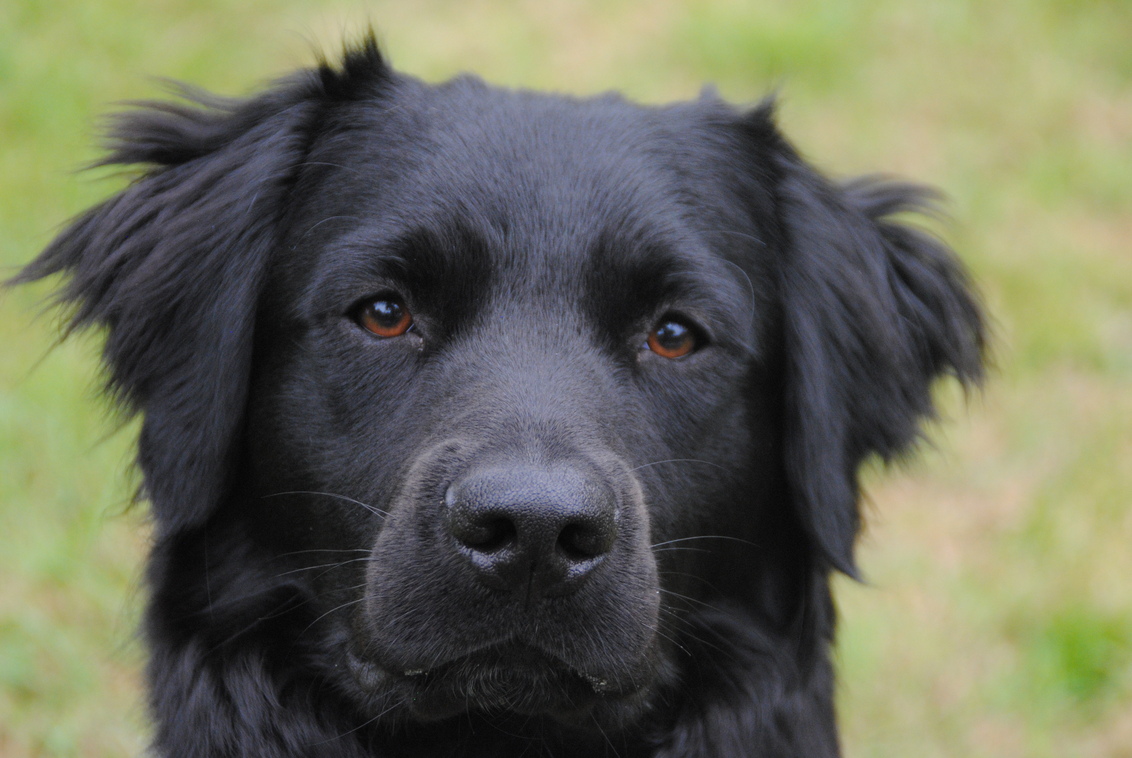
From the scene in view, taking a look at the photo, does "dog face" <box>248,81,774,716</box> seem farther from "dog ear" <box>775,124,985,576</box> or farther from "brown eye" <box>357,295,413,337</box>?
"dog ear" <box>775,124,985,576</box>

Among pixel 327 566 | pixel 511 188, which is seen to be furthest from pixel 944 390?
pixel 327 566

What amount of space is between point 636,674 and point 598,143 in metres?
1.42

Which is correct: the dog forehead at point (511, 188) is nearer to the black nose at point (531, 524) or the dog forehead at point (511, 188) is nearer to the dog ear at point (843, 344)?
the dog ear at point (843, 344)

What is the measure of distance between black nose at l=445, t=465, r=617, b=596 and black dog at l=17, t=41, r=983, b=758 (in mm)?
24

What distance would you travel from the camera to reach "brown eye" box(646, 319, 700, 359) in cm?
305

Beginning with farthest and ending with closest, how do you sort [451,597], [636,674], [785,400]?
[785,400]
[636,674]
[451,597]

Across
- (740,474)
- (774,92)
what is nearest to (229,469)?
(740,474)

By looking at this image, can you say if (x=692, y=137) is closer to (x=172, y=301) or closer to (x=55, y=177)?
(x=172, y=301)

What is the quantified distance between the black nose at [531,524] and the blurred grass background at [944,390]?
4.52ft

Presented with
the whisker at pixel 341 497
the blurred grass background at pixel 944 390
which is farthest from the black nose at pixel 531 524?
the blurred grass background at pixel 944 390

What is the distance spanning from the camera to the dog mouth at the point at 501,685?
2.56 m

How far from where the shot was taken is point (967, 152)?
333 inches

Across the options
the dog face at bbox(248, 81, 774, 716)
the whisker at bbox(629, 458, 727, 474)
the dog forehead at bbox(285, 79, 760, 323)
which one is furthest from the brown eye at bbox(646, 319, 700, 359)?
the whisker at bbox(629, 458, 727, 474)

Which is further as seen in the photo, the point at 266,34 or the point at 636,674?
the point at 266,34
